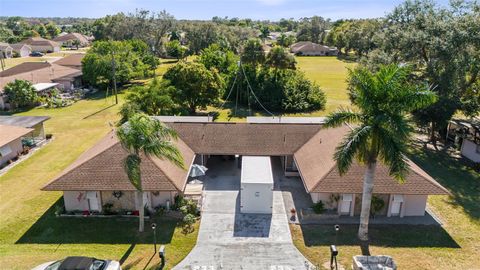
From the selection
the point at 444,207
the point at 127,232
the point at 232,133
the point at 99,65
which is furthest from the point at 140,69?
the point at 444,207

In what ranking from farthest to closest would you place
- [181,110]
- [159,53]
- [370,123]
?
[159,53] < [181,110] < [370,123]

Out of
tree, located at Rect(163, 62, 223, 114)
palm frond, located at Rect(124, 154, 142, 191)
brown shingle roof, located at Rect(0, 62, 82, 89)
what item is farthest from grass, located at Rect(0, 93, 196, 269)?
brown shingle roof, located at Rect(0, 62, 82, 89)

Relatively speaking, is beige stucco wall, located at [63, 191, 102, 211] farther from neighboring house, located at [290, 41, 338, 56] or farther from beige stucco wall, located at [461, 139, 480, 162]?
neighboring house, located at [290, 41, 338, 56]

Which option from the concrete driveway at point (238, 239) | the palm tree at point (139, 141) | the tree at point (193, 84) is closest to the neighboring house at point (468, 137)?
the concrete driveway at point (238, 239)

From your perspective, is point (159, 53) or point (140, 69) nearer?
point (140, 69)

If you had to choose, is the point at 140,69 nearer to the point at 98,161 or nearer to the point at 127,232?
the point at 98,161

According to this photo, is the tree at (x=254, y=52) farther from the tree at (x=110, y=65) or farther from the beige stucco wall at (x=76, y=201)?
the beige stucco wall at (x=76, y=201)
